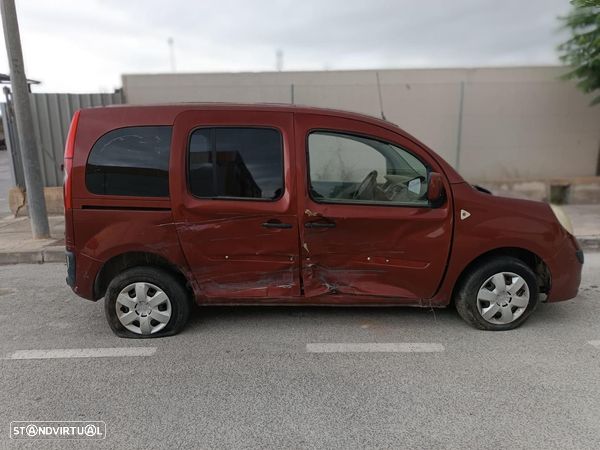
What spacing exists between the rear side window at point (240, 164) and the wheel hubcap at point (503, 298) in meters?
1.92

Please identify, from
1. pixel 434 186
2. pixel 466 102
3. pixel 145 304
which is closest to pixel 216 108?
pixel 145 304

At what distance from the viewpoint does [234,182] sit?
3.38 m

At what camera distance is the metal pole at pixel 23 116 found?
612 cm

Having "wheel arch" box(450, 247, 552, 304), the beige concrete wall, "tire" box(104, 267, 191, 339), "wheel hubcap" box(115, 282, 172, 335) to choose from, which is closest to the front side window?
"wheel arch" box(450, 247, 552, 304)

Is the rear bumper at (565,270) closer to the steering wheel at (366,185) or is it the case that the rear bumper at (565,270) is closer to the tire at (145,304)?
the steering wheel at (366,185)

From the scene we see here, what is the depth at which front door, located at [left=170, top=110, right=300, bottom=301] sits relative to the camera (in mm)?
3336

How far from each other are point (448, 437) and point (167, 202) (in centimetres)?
252

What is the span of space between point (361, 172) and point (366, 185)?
135 mm

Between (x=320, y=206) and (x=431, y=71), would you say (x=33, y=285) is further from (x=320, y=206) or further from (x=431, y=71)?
(x=431, y=71)

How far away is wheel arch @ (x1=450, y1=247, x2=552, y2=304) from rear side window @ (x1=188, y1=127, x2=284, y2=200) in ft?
5.66

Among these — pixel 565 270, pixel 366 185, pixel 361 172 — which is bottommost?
pixel 565 270

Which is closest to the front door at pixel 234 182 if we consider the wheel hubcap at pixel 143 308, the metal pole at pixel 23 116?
the wheel hubcap at pixel 143 308

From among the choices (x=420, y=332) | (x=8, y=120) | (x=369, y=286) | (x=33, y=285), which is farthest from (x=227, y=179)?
(x=8, y=120)
